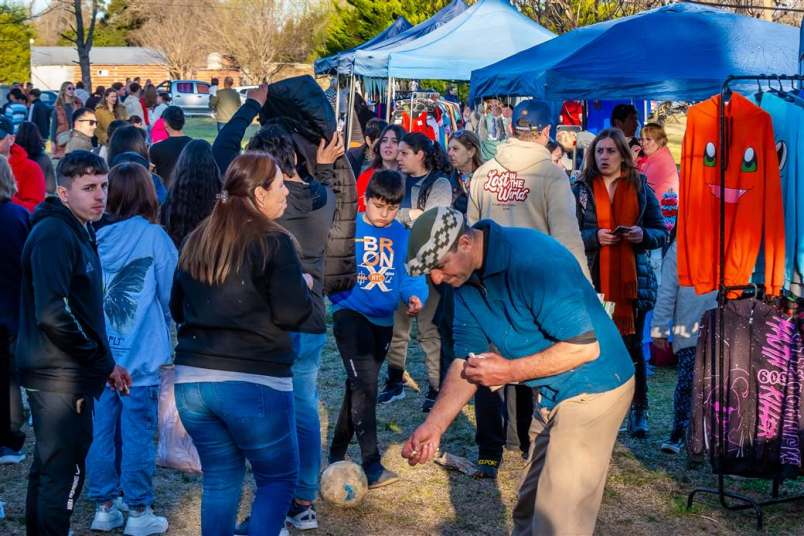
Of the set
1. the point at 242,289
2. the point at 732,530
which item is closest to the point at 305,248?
the point at 242,289

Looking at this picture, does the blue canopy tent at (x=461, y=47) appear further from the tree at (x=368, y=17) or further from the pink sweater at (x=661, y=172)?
the tree at (x=368, y=17)

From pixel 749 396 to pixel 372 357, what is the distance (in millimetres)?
2043

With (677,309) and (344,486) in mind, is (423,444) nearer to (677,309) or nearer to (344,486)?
(344,486)

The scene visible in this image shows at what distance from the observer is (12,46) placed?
60.0 metres

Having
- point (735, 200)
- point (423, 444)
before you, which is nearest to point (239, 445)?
point (423, 444)

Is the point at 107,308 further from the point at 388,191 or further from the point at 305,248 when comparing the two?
the point at 388,191

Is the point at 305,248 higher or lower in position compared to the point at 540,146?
lower

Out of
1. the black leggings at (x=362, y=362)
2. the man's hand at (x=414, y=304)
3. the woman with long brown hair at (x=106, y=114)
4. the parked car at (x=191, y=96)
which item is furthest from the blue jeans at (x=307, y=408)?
the parked car at (x=191, y=96)

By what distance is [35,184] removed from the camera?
879 cm

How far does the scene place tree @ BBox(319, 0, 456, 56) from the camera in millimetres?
30369

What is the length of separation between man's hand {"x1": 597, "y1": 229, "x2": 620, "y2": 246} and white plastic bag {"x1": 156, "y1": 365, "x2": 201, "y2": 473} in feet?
10.1

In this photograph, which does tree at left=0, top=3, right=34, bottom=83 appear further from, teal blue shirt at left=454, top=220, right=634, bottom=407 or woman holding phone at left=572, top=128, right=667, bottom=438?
teal blue shirt at left=454, top=220, right=634, bottom=407

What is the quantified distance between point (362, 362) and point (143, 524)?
145 centimetres

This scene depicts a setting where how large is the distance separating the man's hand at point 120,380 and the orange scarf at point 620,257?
327cm
